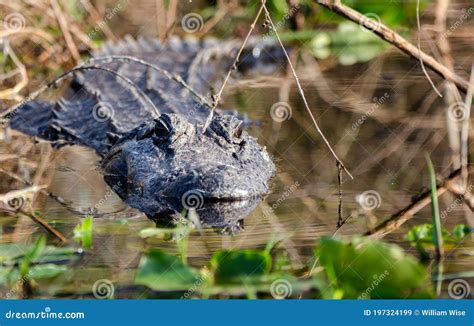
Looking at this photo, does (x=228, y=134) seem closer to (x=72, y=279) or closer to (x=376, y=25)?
(x=376, y=25)

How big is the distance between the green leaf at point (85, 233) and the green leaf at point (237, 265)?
2.71ft

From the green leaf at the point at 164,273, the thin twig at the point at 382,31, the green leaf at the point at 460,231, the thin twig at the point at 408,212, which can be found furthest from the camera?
the thin twig at the point at 382,31

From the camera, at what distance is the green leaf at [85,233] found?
343cm

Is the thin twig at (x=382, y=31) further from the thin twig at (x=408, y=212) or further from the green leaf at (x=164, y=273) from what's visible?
the green leaf at (x=164, y=273)

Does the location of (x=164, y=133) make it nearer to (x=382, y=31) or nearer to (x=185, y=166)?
(x=185, y=166)

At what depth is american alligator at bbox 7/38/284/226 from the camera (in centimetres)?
427

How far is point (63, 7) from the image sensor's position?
7.30 metres

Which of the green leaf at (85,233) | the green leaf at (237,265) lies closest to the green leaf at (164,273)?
the green leaf at (237,265)

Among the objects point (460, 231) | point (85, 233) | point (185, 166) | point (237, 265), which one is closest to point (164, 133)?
point (185, 166)

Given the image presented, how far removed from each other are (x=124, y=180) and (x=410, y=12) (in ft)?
Answer: 11.0

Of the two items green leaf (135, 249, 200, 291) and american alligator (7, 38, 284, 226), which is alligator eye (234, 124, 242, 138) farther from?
green leaf (135, 249, 200, 291)

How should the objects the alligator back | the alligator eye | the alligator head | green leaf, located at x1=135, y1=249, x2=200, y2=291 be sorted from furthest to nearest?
the alligator back, the alligator eye, the alligator head, green leaf, located at x1=135, y1=249, x2=200, y2=291

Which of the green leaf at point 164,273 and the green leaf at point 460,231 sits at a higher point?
the green leaf at point 460,231

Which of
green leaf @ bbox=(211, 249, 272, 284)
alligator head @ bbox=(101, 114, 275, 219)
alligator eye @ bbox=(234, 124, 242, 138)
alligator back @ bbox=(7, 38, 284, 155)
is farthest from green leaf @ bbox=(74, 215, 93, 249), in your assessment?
alligator back @ bbox=(7, 38, 284, 155)
